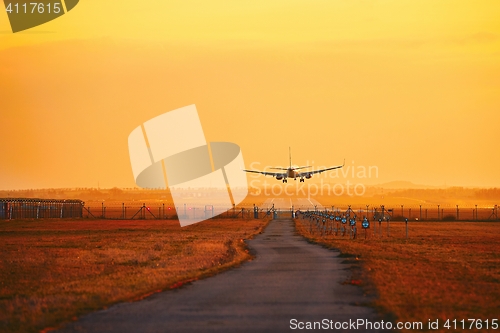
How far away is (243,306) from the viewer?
64.8 ft

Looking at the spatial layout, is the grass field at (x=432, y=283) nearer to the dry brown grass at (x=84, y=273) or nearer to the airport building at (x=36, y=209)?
the dry brown grass at (x=84, y=273)

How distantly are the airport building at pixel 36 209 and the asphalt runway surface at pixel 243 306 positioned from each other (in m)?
84.4

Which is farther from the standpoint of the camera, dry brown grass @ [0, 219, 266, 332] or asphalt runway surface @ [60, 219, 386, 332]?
dry brown grass @ [0, 219, 266, 332]

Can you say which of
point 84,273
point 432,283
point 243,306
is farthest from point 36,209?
point 243,306

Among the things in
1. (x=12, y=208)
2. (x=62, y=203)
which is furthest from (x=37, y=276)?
(x=62, y=203)

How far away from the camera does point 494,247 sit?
5044 cm

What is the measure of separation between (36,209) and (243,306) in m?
101

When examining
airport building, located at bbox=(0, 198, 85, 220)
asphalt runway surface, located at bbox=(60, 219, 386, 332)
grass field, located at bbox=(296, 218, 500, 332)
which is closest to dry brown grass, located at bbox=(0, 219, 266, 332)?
asphalt runway surface, located at bbox=(60, 219, 386, 332)

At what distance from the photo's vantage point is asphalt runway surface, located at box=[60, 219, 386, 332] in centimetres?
1698

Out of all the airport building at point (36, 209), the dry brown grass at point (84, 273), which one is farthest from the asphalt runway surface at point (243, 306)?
the airport building at point (36, 209)

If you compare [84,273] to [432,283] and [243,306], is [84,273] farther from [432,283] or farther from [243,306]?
[432,283]

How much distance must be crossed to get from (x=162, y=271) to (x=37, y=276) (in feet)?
17.1

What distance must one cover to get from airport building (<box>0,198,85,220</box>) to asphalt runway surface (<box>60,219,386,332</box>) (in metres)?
84.4

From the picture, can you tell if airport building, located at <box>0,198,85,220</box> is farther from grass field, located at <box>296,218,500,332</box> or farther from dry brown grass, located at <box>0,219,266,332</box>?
grass field, located at <box>296,218,500,332</box>
